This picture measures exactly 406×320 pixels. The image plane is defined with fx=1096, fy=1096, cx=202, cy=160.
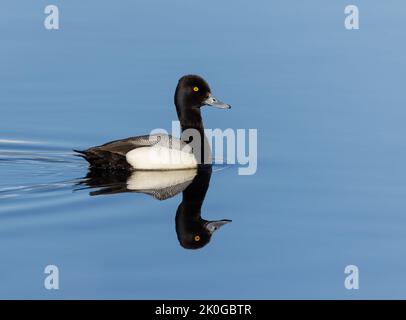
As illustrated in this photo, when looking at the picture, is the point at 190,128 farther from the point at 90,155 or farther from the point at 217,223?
the point at 217,223

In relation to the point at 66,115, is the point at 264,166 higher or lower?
lower

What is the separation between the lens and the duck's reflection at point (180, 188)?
12.7 m

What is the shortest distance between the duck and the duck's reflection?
5.0 inches

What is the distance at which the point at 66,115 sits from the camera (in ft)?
57.8

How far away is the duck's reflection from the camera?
12.7 metres

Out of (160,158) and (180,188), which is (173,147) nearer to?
(160,158)

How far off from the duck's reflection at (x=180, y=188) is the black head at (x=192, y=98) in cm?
100

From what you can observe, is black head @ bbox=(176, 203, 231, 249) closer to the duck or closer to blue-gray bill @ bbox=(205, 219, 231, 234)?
blue-gray bill @ bbox=(205, 219, 231, 234)

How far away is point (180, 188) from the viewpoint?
1464cm

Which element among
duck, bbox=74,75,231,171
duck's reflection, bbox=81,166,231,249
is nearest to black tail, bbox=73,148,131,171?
duck, bbox=74,75,231,171

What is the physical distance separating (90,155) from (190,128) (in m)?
2.11

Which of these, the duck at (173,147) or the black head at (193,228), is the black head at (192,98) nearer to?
the duck at (173,147)

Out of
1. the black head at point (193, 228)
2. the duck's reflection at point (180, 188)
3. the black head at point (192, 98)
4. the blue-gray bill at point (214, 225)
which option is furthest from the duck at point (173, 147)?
the blue-gray bill at point (214, 225)

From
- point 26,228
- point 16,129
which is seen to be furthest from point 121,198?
point 16,129
